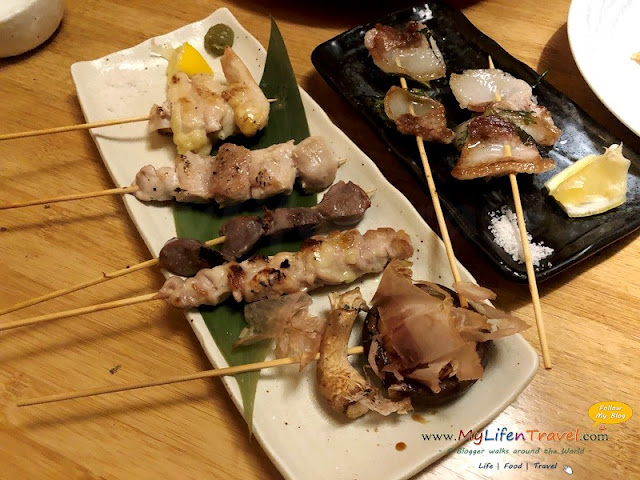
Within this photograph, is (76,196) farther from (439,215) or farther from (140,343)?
(439,215)

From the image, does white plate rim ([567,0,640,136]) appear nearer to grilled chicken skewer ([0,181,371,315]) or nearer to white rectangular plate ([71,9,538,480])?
white rectangular plate ([71,9,538,480])

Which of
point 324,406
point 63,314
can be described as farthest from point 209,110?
point 324,406

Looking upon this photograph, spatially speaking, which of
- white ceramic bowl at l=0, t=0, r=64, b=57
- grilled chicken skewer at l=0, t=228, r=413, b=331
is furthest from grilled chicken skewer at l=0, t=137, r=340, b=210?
white ceramic bowl at l=0, t=0, r=64, b=57

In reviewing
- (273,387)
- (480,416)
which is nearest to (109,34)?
(273,387)

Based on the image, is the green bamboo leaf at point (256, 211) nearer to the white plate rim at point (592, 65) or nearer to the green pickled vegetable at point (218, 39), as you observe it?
the green pickled vegetable at point (218, 39)

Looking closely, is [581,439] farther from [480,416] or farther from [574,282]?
[574,282]
